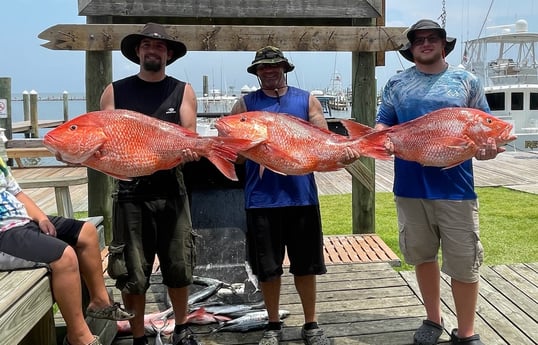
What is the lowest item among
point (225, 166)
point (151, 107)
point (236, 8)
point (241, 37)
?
point (225, 166)

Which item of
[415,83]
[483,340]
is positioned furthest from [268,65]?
[483,340]

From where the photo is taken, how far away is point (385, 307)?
13.3 feet

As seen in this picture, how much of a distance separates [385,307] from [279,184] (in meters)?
1.50

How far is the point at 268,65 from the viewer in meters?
3.26

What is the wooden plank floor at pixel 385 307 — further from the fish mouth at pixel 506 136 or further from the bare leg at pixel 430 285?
the fish mouth at pixel 506 136

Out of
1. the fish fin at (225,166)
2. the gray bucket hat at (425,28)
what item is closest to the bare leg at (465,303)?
the gray bucket hat at (425,28)

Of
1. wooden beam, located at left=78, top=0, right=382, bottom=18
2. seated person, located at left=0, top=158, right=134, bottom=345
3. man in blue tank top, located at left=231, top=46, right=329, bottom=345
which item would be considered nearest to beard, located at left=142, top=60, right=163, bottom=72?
man in blue tank top, located at left=231, top=46, right=329, bottom=345

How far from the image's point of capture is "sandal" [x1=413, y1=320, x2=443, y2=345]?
134 inches

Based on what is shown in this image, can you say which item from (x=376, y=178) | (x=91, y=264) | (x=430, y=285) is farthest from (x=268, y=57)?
(x=376, y=178)

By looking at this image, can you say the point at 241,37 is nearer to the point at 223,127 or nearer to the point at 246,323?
the point at 223,127

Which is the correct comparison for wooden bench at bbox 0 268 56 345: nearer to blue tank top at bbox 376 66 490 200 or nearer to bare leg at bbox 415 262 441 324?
blue tank top at bbox 376 66 490 200

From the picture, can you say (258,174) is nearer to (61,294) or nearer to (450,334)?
(61,294)

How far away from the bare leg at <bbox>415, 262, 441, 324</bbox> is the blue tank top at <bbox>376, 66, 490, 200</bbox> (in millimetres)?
534

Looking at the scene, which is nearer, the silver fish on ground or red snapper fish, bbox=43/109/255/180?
red snapper fish, bbox=43/109/255/180
